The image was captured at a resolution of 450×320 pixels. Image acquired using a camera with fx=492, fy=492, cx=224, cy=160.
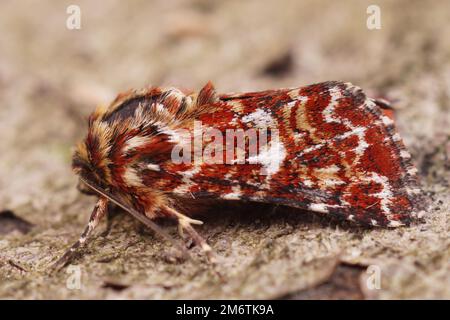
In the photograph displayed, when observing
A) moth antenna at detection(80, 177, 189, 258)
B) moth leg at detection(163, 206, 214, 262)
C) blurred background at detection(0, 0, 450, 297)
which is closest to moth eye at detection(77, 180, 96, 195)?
moth antenna at detection(80, 177, 189, 258)

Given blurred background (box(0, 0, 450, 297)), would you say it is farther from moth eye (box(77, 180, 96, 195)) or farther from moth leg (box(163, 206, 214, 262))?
moth leg (box(163, 206, 214, 262))

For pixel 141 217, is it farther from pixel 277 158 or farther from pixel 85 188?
pixel 277 158

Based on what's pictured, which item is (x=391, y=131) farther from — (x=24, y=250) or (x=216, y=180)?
(x=24, y=250)

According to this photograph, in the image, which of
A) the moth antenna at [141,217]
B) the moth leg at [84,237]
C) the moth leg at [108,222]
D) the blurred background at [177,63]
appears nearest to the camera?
the moth antenna at [141,217]

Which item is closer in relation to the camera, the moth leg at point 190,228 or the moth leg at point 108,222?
the moth leg at point 190,228

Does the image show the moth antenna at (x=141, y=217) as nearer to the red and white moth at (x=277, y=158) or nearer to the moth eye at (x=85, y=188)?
the red and white moth at (x=277, y=158)

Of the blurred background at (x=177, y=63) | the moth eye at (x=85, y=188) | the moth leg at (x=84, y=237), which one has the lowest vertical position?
the moth leg at (x=84, y=237)

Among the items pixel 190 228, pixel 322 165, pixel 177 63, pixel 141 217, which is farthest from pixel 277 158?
pixel 177 63

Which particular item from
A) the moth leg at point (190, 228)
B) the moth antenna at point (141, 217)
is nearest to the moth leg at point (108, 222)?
the moth antenna at point (141, 217)

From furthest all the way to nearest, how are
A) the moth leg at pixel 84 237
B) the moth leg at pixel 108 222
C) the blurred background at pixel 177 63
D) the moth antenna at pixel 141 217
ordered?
1. the blurred background at pixel 177 63
2. the moth leg at pixel 108 222
3. the moth leg at pixel 84 237
4. the moth antenna at pixel 141 217
